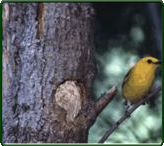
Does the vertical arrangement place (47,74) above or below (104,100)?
above

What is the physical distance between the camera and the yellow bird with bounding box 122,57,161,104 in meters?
3.36

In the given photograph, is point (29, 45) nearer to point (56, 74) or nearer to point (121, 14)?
point (56, 74)

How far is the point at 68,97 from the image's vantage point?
7.50 ft

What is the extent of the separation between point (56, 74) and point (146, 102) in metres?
1.15

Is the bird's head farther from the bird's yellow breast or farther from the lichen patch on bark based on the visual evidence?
the lichen patch on bark

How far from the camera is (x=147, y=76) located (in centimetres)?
338

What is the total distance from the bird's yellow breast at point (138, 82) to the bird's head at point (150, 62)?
0.02 meters

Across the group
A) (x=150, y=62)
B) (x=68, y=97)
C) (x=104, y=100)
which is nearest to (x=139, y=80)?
(x=150, y=62)

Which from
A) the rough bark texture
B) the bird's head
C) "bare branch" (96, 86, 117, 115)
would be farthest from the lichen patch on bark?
the bird's head

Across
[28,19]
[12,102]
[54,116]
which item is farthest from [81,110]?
[28,19]

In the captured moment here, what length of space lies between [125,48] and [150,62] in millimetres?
333

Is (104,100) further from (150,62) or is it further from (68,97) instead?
(150,62)

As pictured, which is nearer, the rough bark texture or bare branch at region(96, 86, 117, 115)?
the rough bark texture

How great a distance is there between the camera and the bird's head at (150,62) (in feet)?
10.7
